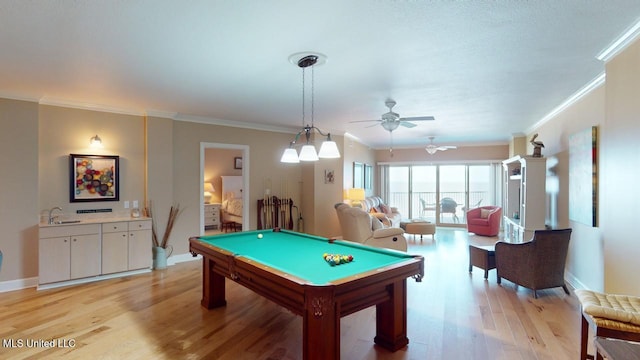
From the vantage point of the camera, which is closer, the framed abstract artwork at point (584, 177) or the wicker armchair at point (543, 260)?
the framed abstract artwork at point (584, 177)

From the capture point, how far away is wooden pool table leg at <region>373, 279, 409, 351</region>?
2760 millimetres

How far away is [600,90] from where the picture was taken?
371 centimetres

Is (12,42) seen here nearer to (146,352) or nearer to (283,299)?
(146,352)

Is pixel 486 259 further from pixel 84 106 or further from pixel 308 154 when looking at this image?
pixel 84 106

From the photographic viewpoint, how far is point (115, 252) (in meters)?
4.75

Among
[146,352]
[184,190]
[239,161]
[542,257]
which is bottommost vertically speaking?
[146,352]

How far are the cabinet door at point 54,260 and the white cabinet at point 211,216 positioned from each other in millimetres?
4459

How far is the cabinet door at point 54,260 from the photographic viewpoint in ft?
13.9

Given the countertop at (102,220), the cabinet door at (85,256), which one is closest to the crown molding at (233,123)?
the countertop at (102,220)

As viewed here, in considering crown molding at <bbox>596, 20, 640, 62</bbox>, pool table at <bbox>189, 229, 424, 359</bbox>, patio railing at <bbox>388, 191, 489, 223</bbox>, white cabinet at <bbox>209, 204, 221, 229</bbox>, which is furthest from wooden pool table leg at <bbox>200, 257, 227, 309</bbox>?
patio railing at <bbox>388, 191, 489, 223</bbox>

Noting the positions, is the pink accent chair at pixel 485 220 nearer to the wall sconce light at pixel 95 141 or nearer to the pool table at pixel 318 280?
the pool table at pixel 318 280

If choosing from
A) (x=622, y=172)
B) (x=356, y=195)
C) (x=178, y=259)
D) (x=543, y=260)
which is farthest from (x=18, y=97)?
(x=543, y=260)

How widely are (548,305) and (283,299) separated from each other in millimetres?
3227

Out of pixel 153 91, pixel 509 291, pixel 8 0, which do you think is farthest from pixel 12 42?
pixel 509 291
